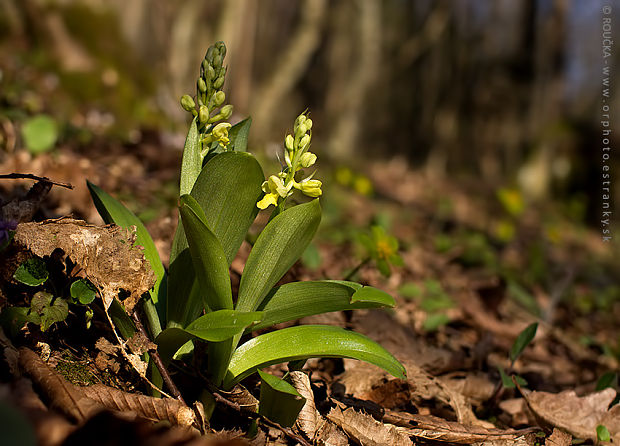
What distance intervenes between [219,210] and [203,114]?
0.92 ft

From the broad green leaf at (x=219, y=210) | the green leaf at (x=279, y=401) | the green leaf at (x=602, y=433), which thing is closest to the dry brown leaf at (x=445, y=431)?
the green leaf at (x=602, y=433)

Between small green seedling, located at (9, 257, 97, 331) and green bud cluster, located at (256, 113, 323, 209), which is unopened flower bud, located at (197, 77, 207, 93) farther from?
small green seedling, located at (9, 257, 97, 331)

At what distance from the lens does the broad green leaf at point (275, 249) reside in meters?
1.32

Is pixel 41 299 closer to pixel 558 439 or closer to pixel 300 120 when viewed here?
pixel 300 120

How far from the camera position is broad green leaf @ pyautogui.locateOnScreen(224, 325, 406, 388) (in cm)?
133

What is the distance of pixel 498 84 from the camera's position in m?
12.3

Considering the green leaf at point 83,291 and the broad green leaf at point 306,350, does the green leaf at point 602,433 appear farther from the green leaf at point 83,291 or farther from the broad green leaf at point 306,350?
the green leaf at point 83,291

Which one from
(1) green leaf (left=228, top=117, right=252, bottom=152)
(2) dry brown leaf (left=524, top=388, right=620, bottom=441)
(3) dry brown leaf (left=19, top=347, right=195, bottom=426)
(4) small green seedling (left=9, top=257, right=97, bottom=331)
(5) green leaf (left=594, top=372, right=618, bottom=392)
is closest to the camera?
(3) dry brown leaf (left=19, top=347, right=195, bottom=426)

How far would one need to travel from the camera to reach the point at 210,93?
142 centimetres

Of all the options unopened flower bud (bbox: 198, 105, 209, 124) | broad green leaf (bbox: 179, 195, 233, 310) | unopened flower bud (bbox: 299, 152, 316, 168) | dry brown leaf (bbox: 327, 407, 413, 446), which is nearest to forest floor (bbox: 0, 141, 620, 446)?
dry brown leaf (bbox: 327, 407, 413, 446)

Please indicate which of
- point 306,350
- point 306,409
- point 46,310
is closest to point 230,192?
point 306,350

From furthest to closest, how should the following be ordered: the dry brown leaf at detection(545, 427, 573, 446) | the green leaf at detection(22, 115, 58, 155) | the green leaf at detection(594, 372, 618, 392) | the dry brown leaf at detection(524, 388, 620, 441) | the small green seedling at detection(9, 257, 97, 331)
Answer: the green leaf at detection(22, 115, 58, 155)
the green leaf at detection(594, 372, 618, 392)
the dry brown leaf at detection(524, 388, 620, 441)
the dry brown leaf at detection(545, 427, 573, 446)
the small green seedling at detection(9, 257, 97, 331)

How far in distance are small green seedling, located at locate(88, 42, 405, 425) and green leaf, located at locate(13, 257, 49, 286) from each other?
0.69 ft

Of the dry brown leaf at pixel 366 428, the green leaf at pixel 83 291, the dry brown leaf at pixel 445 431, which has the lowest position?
the dry brown leaf at pixel 445 431
